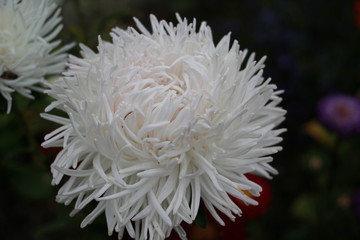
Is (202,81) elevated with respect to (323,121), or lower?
lower

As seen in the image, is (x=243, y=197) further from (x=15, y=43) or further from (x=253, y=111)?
(x=15, y=43)

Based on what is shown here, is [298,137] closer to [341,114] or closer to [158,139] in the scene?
[341,114]

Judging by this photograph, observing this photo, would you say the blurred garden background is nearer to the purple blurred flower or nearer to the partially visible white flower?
the purple blurred flower

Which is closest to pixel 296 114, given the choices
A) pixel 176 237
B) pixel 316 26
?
pixel 316 26

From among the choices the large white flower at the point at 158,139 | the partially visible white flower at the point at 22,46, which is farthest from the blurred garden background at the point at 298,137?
the large white flower at the point at 158,139

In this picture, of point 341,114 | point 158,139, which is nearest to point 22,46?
point 158,139

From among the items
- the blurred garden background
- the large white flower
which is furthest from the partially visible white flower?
the blurred garden background
